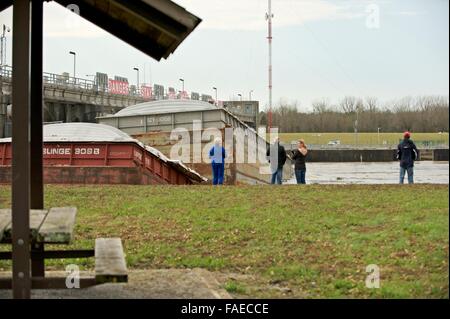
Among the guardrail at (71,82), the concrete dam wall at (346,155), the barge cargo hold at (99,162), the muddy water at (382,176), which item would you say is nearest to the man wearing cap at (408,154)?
the muddy water at (382,176)

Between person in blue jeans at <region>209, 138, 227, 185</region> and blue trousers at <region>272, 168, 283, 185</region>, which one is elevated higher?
person in blue jeans at <region>209, 138, 227, 185</region>

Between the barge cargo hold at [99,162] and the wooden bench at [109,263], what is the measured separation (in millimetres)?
15241

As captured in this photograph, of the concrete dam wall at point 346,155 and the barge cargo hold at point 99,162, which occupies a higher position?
the barge cargo hold at point 99,162

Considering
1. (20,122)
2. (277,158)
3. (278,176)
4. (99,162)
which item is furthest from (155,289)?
(99,162)

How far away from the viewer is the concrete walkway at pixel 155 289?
20.4 ft

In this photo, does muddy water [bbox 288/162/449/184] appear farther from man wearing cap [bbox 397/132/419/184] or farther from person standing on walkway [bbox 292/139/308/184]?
person standing on walkway [bbox 292/139/308/184]

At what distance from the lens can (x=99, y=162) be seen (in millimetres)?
22312

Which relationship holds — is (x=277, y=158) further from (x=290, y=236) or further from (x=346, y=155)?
(x=346, y=155)

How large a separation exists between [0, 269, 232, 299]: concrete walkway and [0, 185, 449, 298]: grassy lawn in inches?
11.6

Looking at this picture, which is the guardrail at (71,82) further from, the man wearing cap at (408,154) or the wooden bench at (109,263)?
the wooden bench at (109,263)

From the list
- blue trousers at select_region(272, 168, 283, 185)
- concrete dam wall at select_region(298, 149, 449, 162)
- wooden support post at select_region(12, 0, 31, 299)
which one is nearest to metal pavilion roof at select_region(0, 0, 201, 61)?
wooden support post at select_region(12, 0, 31, 299)

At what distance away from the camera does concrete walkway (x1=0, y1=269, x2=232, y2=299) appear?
6.21m

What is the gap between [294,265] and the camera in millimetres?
7789

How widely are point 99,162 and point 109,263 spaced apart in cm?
1725
